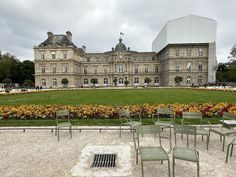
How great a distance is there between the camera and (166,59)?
166ft

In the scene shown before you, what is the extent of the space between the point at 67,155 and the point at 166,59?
49.6 meters

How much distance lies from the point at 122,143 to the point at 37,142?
246cm

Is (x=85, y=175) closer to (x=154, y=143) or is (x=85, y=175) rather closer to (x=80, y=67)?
(x=154, y=143)

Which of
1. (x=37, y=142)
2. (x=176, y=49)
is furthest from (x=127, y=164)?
(x=176, y=49)

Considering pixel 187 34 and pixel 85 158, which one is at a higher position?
pixel 187 34

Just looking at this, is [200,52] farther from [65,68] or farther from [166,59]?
[65,68]

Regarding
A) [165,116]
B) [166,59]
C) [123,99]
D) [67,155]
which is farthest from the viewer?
[166,59]

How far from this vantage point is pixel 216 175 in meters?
3.27

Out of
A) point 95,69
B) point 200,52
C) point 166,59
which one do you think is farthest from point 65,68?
point 200,52

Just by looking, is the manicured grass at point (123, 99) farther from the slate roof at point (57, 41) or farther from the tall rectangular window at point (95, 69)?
the tall rectangular window at point (95, 69)

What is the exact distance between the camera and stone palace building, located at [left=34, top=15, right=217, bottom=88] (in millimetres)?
48781

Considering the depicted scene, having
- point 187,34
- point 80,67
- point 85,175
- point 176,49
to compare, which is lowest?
point 85,175

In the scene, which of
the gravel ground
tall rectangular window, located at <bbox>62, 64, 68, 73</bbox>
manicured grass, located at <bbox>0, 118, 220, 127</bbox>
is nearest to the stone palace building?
tall rectangular window, located at <bbox>62, 64, 68, 73</bbox>

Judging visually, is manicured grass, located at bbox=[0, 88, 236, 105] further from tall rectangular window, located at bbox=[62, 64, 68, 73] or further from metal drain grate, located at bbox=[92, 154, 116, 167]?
tall rectangular window, located at bbox=[62, 64, 68, 73]
